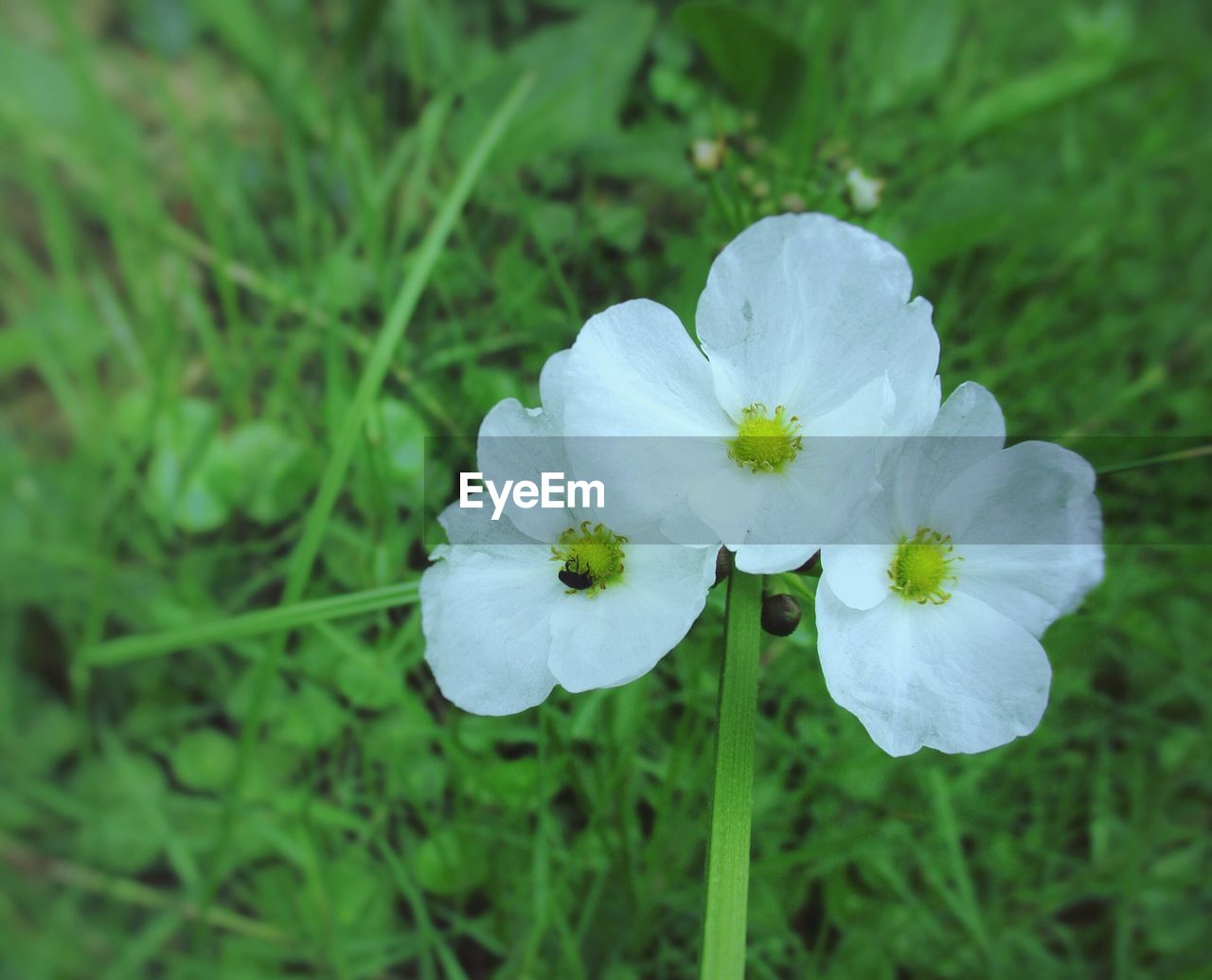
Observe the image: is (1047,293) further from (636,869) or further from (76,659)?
(76,659)

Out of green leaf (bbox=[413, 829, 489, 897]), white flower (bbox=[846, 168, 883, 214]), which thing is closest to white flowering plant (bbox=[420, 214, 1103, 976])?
white flower (bbox=[846, 168, 883, 214])

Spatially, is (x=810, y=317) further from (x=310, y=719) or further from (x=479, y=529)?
(x=310, y=719)

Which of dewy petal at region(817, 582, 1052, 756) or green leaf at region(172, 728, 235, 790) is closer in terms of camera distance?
dewy petal at region(817, 582, 1052, 756)

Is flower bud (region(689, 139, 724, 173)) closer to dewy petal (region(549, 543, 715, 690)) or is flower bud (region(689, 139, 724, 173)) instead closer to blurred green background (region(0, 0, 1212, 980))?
blurred green background (region(0, 0, 1212, 980))

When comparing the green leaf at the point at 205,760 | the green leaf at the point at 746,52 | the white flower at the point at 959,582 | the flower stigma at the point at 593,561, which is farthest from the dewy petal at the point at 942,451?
the green leaf at the point at 205,760

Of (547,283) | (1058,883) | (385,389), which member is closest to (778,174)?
(547,283)

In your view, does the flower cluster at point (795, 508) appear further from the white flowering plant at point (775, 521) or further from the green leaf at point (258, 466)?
the green leaf at point (258, 466)
